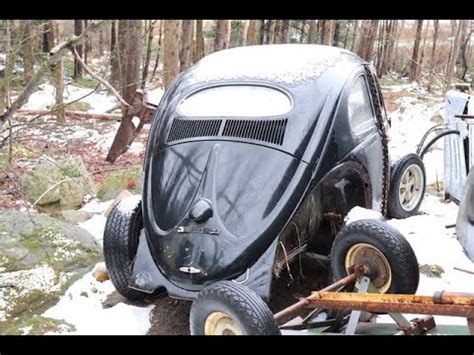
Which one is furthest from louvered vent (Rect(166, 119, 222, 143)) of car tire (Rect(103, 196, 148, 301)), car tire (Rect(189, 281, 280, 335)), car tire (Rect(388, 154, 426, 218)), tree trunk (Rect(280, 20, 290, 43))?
tree trunk (Rect(280, 20, 290, 43))

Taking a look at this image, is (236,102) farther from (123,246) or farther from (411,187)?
(411,187)

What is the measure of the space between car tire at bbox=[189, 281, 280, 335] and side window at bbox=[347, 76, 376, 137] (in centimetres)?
152

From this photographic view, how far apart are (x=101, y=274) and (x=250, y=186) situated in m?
1.33

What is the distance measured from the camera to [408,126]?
364 inches

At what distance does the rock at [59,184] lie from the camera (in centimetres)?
579

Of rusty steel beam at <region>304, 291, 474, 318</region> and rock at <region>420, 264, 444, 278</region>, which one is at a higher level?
rusty steel beam at <region>304, 291, 474, 318</region>

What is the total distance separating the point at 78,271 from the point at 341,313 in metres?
1.86

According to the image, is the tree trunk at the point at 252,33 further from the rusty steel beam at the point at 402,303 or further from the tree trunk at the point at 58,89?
the rusty steel beam at the point at 402,303

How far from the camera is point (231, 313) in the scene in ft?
7.27

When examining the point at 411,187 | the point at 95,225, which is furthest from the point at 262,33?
the point at 95,225

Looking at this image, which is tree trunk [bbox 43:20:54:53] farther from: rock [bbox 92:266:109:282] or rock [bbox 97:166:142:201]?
rock [bbox 92:266:109:282]

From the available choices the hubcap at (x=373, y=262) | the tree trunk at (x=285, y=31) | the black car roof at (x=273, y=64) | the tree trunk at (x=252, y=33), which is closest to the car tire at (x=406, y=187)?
the black car roof at (x=273, y=64)

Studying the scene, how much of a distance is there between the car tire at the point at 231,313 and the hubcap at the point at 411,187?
267 cm

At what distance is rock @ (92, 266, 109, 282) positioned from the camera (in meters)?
3.48
